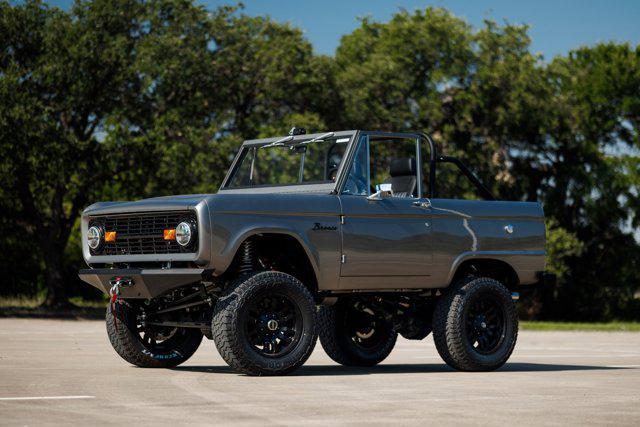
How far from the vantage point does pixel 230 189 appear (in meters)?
12.9

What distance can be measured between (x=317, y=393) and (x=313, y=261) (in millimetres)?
2138

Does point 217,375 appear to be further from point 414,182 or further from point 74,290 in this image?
point 74,290

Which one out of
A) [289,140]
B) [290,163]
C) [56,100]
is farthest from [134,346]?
[56,100]

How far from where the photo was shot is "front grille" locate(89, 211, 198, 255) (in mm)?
10766

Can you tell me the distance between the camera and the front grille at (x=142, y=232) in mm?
10766

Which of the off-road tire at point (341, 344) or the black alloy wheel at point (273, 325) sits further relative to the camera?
the off-road tire at point (341, 344)

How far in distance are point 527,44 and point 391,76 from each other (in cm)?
526

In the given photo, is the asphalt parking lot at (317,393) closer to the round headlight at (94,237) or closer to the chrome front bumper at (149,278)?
the chrome front bumper at (149,278)

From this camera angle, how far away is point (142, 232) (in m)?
11.1

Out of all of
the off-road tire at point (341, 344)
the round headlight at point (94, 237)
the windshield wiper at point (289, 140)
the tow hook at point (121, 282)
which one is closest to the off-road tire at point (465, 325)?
the off-road tire at point (341, 344)

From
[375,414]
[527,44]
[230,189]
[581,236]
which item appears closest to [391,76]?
[527,44]

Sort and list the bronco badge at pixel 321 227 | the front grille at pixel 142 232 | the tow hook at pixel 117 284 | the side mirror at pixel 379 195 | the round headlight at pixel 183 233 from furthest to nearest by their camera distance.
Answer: the side mirror at pixel 379 195
the bronco badge at pixel 321 227
the tow hook at pixel 117 284
the front grille at pixel 142 232
the round headlight at pixel 183 233

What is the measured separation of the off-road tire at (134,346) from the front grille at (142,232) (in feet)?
2.06

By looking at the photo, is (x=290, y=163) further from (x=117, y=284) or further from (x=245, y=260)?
(x=117, y=284)
